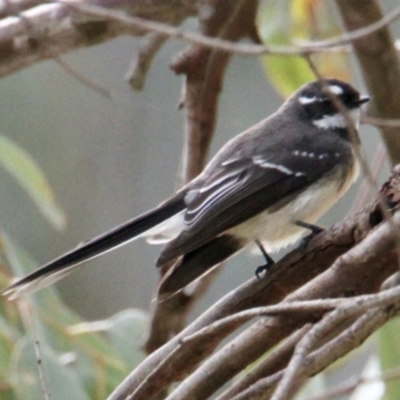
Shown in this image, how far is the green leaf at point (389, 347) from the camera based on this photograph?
2.38 metres

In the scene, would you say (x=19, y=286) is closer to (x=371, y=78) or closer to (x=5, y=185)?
(x=371, y=78)

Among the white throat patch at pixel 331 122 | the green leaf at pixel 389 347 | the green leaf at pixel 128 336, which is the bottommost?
the green leaf at pixel 389 347

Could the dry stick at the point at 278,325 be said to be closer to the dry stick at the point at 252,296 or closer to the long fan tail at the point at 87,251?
the dry stick at the point at 252,296

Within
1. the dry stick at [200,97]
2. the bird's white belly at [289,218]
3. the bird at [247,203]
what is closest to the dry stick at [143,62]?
the dry stick at [200,97]

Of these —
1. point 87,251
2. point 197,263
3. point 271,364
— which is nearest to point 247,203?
point 197,263

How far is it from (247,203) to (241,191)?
0.05 m

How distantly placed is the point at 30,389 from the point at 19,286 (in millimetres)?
247

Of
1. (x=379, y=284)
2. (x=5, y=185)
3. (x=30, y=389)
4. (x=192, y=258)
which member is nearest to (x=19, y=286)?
(x=30, y=389)

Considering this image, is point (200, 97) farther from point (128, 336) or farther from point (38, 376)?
point (38, 376)

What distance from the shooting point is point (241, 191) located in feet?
8.44

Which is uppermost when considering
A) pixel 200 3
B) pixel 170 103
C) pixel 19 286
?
pixel 200 3

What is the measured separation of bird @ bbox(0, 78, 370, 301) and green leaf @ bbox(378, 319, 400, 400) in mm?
335

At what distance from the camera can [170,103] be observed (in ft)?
20.6

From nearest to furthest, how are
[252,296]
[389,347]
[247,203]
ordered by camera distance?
[252,296]
[389,347]
[247,203]
